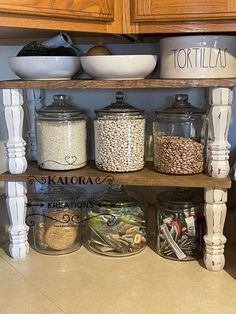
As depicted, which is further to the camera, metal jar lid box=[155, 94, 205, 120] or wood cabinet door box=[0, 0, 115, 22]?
metal jar lid box=[155, 94, 205, 120]

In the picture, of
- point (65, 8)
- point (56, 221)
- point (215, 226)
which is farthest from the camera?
point (56, 221)

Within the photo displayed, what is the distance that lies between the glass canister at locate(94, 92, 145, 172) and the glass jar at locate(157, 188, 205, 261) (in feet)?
0.43

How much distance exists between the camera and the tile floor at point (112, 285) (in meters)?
0.87

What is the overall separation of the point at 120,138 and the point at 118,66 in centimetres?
18

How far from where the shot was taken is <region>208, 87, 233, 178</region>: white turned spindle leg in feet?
3.08

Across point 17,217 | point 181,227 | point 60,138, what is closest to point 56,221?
point 17,217

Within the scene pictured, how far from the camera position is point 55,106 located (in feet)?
3.66

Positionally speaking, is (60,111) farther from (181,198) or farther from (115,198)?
(181,198)

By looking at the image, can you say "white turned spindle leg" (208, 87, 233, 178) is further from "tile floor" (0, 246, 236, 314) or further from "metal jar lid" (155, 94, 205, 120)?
"tile floor" (0, 246, 236, 314)

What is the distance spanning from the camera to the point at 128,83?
951 mm

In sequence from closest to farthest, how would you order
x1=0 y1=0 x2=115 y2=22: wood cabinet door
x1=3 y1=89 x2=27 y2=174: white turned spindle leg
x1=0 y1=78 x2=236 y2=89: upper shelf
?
x1=0 y1=0 x2=115 y2=22: wood cabinet door, x1=0 y1=78 x2=236 y2=89: upper shelf, x1=3 y1=89 x2=27 y2=174: white turned spindle leg

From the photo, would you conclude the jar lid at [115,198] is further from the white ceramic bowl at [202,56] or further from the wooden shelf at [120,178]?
the white ceramic bowl at [202,56]

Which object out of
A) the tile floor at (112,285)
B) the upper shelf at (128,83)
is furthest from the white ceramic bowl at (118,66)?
the tile floor at (112,285)

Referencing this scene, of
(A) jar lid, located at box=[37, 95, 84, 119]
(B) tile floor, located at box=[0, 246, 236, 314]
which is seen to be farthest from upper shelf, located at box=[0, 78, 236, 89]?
(B) tile floor, located at box=[0, 246, 236, 314]
